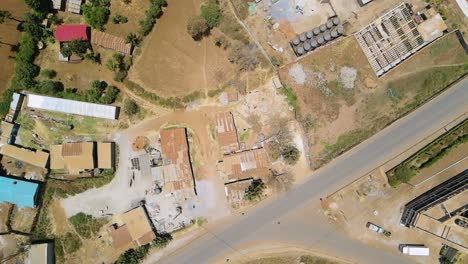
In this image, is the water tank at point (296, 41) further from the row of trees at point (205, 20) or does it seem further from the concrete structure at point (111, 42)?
the concrete structure at point (111, 42)

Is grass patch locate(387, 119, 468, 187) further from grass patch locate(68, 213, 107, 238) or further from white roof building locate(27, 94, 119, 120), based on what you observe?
grass patch locate(68, 213, 107, 238)

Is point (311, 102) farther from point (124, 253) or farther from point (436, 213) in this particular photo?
point (124, 253)

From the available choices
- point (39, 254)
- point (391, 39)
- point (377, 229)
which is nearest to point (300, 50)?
point (391, 39)

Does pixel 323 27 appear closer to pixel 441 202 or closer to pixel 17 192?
pixel 441 202

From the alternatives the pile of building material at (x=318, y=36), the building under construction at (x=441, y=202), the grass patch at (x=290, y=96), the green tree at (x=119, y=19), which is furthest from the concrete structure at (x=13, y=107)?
the building under construction at (x=441, y=202)

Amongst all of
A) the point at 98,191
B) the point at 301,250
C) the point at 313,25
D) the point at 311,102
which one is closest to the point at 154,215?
the point at 98,191

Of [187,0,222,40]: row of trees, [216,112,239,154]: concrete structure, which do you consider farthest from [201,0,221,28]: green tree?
[216,112,239,154]: concrete structure

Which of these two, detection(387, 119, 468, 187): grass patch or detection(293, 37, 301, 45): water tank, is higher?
detection(293, 37, 301, 45): water tank
